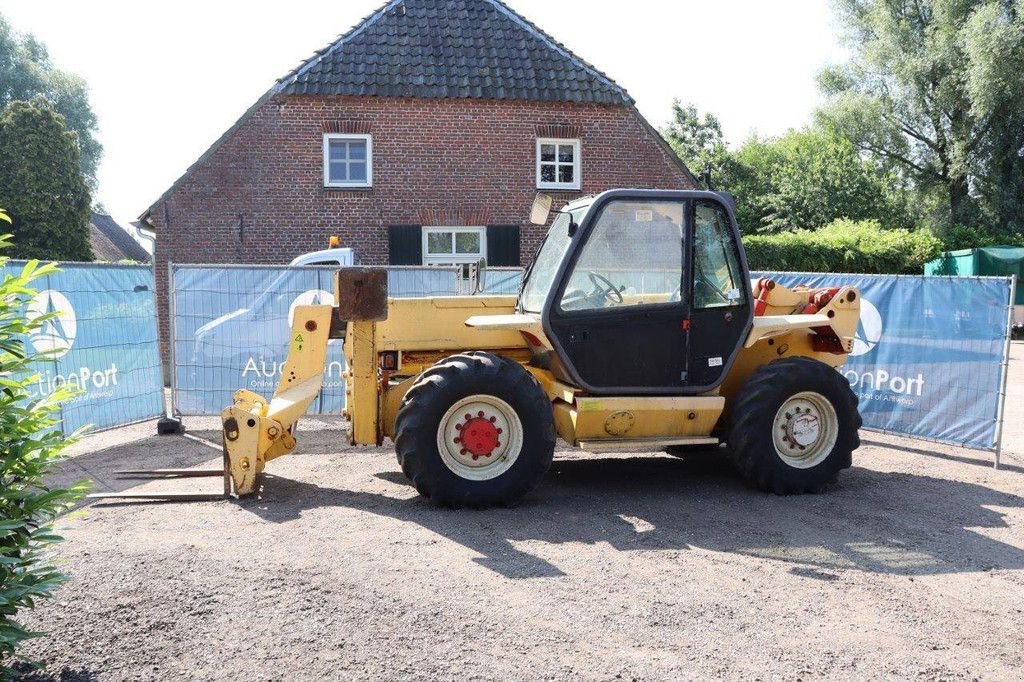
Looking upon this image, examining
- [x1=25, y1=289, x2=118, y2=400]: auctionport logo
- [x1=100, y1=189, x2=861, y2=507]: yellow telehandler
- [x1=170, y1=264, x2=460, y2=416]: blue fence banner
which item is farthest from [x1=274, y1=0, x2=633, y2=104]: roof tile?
[x1=100, y1=189, x2=861, y2=507]: yellow telehandler

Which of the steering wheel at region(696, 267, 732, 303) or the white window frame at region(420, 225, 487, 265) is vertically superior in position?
the white window frame at region(420, 225, 487, 265)

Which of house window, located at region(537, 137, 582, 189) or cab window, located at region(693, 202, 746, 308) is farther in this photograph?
house window, located at region(537, 137, 582, 189)

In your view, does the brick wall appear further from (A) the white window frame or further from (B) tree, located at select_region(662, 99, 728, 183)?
(B) tree, located at select_region(662, 99, 728, 183)

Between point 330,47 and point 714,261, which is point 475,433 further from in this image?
point 330,47

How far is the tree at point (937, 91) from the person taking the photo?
31.4 m

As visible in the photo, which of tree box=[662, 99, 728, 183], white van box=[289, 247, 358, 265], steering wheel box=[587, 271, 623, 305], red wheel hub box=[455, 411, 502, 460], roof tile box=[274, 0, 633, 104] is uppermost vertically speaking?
tree box=[662, 99, 728, 183]

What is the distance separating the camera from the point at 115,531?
5.88 metres

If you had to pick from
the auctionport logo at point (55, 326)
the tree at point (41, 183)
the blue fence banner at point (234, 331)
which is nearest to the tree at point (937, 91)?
the tree at point (41, 183)

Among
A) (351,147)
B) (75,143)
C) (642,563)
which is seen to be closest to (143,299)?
(642,563)

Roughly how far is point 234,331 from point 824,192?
3154 centimetres

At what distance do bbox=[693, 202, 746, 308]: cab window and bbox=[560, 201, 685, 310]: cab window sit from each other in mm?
144

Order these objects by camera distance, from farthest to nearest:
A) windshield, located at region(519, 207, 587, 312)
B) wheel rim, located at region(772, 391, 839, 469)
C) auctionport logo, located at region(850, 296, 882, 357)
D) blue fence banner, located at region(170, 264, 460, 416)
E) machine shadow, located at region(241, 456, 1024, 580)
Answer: blue fence banner, located at region(170, 264, 460, 416) → auctionport logo, located at region(850, 296, 882, 357) → wheel rim, located at region(772, 391, 839, 469) → windshield, located at region(519, 207, 587, 312) → machine shadow, located at region(241, 456, 1024, 580)

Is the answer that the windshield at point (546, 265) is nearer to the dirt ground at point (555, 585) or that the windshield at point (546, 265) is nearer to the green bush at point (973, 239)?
the dirt ground at point (555, 585)

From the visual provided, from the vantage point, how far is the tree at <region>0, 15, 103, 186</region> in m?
46.5
